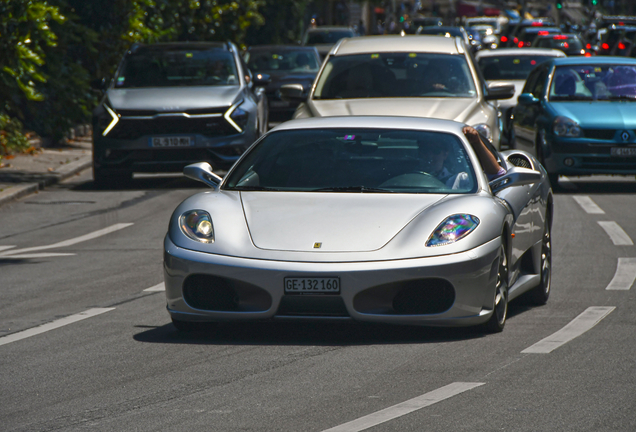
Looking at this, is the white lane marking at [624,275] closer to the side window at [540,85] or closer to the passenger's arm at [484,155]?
the passenger's arm at [484,155]

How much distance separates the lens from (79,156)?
1938 centimetres

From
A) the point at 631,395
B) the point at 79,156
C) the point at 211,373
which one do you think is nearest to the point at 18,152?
the point at 79,156

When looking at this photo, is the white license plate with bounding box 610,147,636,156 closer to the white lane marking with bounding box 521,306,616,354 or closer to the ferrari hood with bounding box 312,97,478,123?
the ferrari hood with bounding box 312,97,478,123

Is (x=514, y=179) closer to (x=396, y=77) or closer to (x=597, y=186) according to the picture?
(x=396, y=77)

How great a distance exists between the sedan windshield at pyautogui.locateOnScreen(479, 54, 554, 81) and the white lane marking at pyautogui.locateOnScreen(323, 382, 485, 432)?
1866 centimetres

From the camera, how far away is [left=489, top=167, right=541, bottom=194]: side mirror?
7105 mm

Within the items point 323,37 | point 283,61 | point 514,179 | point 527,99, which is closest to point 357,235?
point 514,179

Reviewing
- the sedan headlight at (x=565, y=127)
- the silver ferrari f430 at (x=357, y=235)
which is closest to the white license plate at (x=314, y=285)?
the silver ferrari f430 at (x=357, y=235)

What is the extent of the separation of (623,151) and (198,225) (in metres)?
8.98

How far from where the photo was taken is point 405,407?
5.06 metres

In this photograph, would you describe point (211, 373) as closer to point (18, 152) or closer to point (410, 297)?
point (410, 297)

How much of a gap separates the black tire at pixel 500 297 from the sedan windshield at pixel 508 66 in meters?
17.1

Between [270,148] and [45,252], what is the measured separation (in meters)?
3.71

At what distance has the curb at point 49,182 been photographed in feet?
46.9
